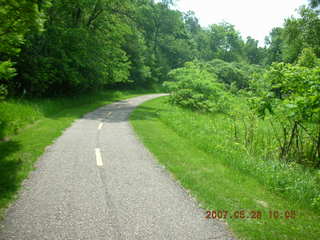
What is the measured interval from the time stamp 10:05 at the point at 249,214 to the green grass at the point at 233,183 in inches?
1.6

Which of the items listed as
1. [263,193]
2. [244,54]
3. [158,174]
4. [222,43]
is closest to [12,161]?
[158,174]

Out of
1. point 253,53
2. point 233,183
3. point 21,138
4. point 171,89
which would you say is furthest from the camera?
point 253,53

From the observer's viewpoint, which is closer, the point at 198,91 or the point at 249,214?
the point at 249,214

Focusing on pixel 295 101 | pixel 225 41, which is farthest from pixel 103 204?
pixel 225 41

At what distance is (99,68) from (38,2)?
54.7 feet

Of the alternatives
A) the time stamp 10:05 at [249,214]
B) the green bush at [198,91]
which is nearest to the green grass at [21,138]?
the time stamp 10:05 at [249,214]

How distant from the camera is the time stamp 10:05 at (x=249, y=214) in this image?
434 centimetres

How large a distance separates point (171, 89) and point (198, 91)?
285 cm

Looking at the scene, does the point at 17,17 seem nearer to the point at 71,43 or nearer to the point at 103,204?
the point at 103,204

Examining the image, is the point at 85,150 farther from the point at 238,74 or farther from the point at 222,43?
the point at 222,43

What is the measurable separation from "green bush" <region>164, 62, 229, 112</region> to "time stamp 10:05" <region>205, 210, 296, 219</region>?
14494 mm

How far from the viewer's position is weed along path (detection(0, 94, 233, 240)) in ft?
12.3

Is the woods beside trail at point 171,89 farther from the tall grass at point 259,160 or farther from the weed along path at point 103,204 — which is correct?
the weed along path at point 103,204

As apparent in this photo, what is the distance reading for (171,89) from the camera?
22422 mm
